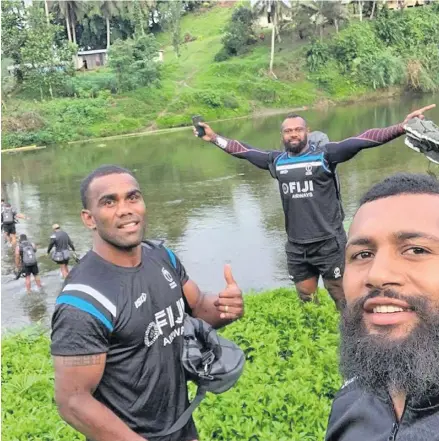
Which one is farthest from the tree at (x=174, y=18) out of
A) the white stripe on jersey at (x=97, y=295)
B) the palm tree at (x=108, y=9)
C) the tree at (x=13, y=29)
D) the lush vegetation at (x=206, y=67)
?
the white stripe on jersey at (x=97, y=295)

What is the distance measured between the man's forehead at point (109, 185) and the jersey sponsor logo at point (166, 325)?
2.17 feet

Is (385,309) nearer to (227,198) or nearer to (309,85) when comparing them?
(227,198)

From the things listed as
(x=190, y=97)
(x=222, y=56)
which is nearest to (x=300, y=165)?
(x=190, y=97)

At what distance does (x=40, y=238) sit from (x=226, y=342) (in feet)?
38.3

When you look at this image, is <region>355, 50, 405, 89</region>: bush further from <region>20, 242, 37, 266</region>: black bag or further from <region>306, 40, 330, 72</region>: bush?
<region>20, 242, 37, 266</region>: black bag

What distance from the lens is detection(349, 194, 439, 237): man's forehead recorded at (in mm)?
1616

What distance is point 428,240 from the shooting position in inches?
62.2

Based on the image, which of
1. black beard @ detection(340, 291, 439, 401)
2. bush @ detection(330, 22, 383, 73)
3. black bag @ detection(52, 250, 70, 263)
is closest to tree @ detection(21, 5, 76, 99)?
bush @ detection(330, 22, 383, 73)

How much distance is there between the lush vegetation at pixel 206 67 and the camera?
120 feet

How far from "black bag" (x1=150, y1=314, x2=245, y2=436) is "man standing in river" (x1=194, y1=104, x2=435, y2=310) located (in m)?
2.79

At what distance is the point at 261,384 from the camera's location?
4.69 metres

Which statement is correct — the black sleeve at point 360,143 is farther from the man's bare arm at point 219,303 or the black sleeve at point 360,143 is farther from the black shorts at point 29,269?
the black shorts at point 29,269

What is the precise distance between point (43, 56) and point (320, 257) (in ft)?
120

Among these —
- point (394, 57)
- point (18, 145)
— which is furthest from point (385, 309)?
point (394, 57)
